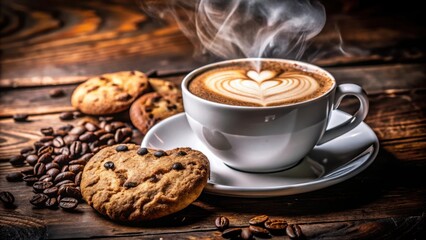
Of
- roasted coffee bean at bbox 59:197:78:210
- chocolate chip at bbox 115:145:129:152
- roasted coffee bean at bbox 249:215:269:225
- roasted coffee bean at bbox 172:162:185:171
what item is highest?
roasted coffee bean at bbox 172:162:185:171

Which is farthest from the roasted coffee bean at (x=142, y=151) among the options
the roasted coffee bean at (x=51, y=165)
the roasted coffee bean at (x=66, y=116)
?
the roasted coffee bean at (x=66, y=116)

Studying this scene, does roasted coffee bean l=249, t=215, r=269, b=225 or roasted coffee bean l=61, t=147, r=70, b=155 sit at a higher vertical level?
roasted coffee bean l=249, t=215, r=269, b=225

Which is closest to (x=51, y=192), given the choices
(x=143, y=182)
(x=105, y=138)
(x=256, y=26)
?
(x=143, y=182)

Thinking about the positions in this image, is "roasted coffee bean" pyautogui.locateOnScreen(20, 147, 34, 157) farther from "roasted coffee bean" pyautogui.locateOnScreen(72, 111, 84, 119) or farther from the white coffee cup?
the white coffee cup

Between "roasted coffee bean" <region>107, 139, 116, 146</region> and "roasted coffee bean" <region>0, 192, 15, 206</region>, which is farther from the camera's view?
"roasted coffee bean" <region>107, 139, 116, 146</region>

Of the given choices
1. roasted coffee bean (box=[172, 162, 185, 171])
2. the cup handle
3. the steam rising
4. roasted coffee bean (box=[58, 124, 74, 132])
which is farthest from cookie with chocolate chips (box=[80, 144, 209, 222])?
the steam rising

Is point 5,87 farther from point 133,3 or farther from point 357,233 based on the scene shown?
point 357,233
